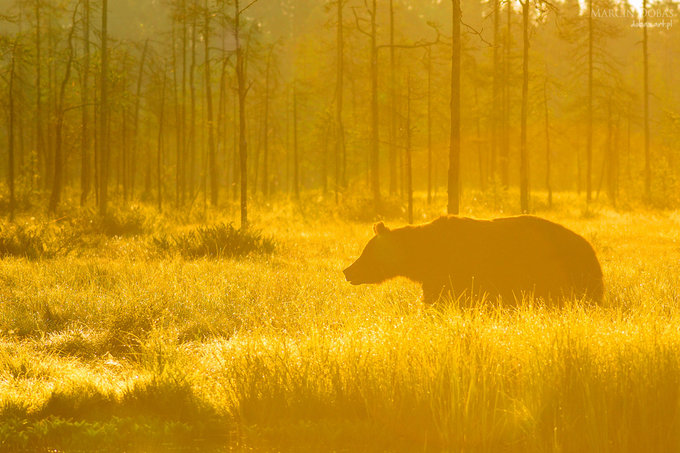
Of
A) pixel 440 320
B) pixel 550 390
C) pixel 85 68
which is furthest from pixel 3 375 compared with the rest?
pixel 85 68

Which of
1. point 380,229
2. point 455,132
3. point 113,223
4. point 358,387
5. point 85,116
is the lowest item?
point 358,387

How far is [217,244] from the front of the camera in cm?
1559

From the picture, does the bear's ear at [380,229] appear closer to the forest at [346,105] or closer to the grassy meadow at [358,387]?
the grassy meadow at [358,387]

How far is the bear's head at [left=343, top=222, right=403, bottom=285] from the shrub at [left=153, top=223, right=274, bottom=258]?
244 inches

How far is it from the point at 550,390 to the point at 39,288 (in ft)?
25.3

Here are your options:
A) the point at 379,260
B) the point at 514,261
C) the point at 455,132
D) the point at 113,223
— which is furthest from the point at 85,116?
the point at 514,261

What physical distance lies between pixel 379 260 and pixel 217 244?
703 centimetres

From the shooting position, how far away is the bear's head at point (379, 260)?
356 inches

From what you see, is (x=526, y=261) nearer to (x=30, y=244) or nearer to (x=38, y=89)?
(x=30, y=244)

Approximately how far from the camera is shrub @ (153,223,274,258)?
15.4m

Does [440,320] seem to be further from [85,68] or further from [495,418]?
[85,68]

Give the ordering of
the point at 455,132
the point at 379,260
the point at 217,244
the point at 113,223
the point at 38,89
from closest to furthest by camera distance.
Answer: the point at 379,260
the point at 455,132
the point at 217,244
the point at 113,223
the point at 38,89

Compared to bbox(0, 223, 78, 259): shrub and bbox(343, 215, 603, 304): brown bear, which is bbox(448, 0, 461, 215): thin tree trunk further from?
bbox(0, 223, 78, 259): shrub

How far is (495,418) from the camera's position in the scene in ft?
17.4
